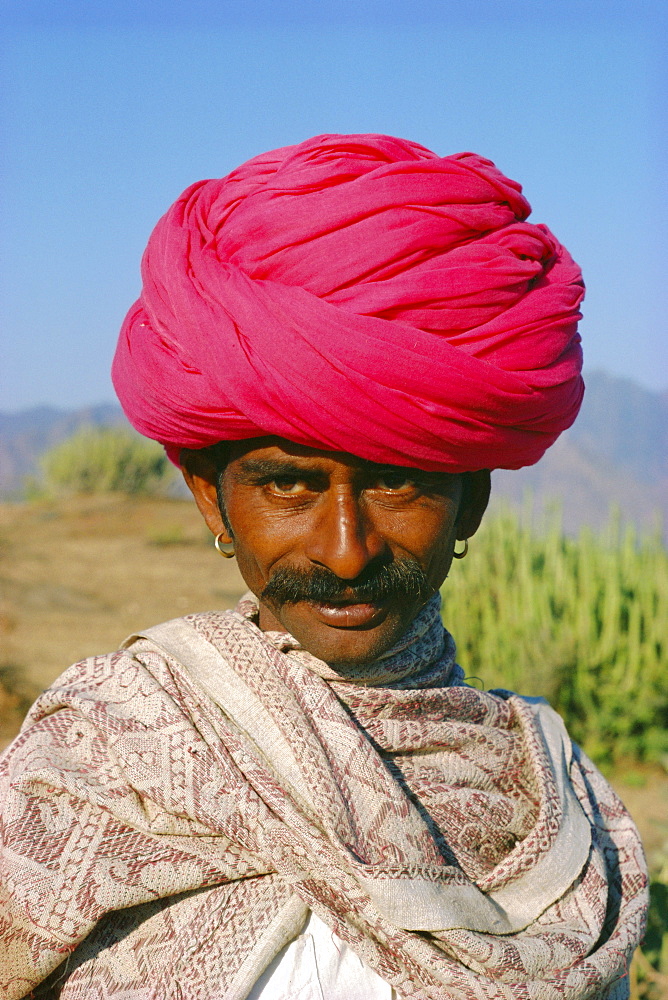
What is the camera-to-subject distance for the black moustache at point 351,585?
1854mm

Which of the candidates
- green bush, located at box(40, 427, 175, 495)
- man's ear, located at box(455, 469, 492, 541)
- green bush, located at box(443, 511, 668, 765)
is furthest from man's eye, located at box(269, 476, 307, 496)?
green bush, located at box(40, 427, 175, 495)

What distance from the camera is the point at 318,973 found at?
5.82 feet

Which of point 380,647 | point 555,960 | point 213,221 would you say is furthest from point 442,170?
point 555,960

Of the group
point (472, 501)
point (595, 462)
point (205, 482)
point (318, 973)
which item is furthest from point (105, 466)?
point (318, 973)

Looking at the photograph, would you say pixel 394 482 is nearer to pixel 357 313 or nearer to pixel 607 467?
pixel 357 313

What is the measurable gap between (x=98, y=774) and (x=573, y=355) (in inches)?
47.4

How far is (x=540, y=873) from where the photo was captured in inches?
79.4

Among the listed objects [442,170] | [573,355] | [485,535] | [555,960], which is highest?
[442,170]

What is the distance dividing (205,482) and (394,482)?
16.8 inches

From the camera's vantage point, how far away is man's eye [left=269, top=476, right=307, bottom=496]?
1.90 metres

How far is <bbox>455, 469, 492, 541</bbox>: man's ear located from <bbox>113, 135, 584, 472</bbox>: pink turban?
0.14m

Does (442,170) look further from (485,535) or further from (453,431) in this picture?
(485,535)

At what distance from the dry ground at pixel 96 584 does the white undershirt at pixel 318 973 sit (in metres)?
4.26

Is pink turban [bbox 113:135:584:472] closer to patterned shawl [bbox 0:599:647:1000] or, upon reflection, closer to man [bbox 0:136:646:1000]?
man [bbox 0:136:646:1000]
